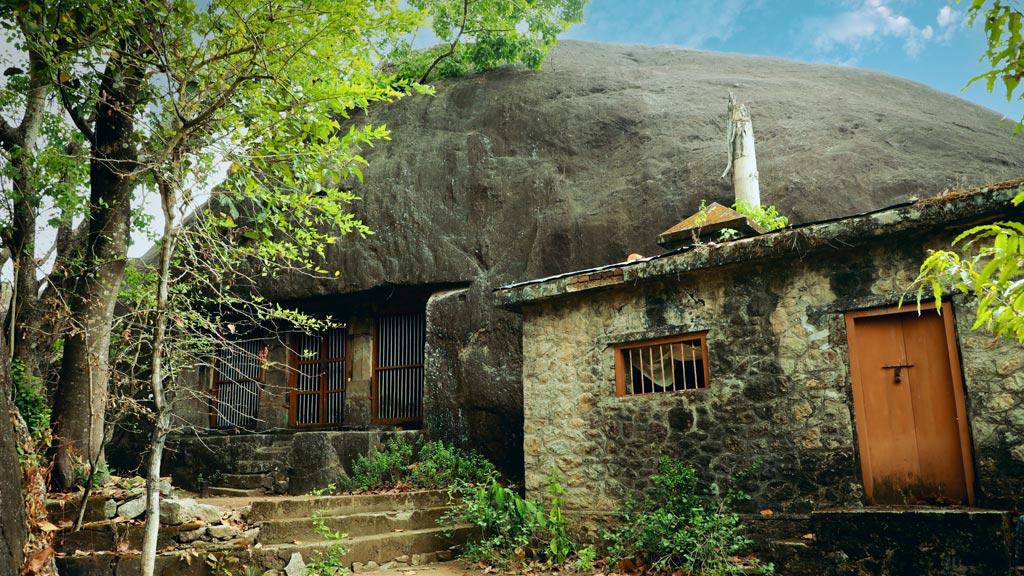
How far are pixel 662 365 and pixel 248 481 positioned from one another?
6872mm

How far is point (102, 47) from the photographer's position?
7051 millimetres

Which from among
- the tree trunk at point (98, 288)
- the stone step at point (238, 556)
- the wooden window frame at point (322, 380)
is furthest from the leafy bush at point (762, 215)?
the tree trunk at point (98, 288)

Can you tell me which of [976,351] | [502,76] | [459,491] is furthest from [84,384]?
[502,76]

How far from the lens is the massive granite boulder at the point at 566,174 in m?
10.8

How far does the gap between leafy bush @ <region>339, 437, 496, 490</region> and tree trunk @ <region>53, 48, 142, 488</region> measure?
3.69 meters

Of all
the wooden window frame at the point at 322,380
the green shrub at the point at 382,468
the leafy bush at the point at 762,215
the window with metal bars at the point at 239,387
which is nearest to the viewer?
the leafy bush at the point at 762,215

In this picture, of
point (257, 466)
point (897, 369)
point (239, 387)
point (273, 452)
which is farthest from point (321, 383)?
point (897, 369)

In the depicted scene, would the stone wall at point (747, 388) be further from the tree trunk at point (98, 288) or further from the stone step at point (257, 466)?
the tree trunk at point (98, 288)

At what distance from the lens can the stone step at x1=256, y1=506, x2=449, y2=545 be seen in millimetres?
7016

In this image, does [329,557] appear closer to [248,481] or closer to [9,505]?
[9,505]

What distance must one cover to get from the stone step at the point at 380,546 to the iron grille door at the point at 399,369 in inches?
153

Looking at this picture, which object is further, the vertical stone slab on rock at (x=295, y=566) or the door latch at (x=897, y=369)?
the vertical stone slab on rock at (x=295, y=566)

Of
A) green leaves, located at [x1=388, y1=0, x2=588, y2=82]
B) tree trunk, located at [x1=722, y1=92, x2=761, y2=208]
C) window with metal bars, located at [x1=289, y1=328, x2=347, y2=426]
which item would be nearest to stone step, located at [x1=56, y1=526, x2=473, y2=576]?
window with metal bars, located at [x1=289, y1=328, x2=347, y2=426]

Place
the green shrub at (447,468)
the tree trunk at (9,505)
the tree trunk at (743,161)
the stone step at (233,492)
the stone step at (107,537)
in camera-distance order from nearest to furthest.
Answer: the tree trunk at (9,505), the stone step at (107,537), the green shrub at (447,468), the tree trunk at (743,161), the stone step at (233,492)
